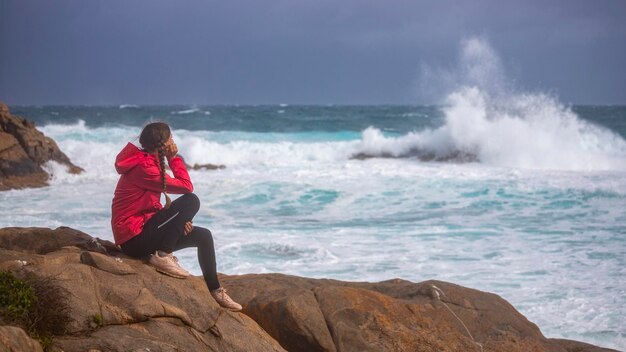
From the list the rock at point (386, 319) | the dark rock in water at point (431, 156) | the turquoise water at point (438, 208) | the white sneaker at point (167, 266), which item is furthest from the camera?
the dark rock in water at point (431, 156)

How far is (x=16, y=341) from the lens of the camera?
121 inches

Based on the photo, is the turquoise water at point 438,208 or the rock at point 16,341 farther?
the turquoise water at point 438,208

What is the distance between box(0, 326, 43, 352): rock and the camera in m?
2.98

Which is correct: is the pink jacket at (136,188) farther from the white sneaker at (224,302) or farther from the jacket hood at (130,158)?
the white sneaker at (224,302)

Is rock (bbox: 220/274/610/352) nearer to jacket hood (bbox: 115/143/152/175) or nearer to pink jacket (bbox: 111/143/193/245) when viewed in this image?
pink jacket (bbox: 111/143/193/245)

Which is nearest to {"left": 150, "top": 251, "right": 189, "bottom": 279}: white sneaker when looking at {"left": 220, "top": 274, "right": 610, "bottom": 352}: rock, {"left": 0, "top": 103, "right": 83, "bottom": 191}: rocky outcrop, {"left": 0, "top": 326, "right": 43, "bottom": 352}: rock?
{"left": 220, "top": 274, "right": 610, "bottom": 352}: rock

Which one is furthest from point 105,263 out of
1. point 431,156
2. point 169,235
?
point 431,156

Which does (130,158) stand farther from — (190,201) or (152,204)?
(190,201)

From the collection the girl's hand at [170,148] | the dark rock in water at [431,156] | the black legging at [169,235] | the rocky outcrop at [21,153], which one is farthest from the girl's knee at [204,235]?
the dark rock in water at [431,156]

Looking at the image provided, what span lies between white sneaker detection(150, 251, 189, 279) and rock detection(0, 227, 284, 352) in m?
0.06

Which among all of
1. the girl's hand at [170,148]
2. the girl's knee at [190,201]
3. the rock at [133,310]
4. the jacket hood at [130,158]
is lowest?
the rock at [133,310]

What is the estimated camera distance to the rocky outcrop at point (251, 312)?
12.3ft

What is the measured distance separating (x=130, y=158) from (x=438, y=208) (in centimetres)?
1073

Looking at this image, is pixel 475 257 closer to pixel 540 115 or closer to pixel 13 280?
pixel 13 280
